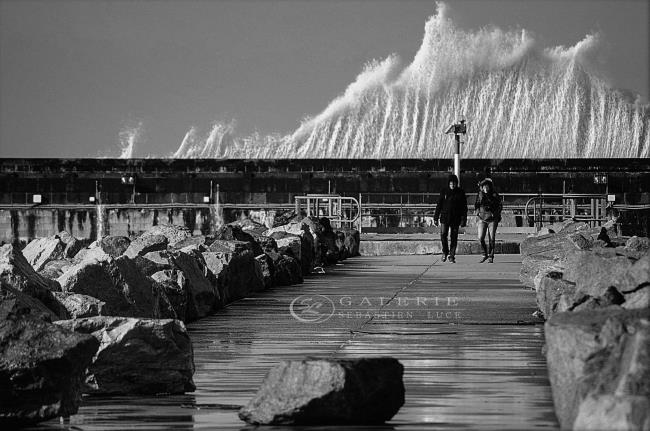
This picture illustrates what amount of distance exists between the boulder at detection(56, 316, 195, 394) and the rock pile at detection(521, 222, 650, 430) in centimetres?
237

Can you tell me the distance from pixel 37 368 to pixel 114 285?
3835mm

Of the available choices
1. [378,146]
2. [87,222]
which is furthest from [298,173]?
[378,146]

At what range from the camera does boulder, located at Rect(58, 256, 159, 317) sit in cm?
1141

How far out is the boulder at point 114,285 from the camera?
11.4m

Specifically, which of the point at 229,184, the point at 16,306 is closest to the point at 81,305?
the point at 16,306

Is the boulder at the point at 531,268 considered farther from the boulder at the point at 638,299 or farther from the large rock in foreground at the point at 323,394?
the large rock in foreground at the point at 323,394

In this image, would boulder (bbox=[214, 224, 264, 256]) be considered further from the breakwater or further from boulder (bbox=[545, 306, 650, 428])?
the breakwater

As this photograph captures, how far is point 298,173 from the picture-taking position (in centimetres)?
6600

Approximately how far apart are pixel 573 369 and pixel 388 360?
122 cm

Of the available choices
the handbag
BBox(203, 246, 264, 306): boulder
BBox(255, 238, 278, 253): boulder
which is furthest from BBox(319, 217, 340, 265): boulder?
BBox(203, 246, 264, 306): boulder

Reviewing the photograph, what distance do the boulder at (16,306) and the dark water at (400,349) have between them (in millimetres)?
581

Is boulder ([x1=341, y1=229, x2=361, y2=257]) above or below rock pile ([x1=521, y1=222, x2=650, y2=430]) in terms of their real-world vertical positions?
below

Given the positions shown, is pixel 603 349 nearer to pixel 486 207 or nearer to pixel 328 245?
pixel 486 207

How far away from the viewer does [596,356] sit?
6824 mm
